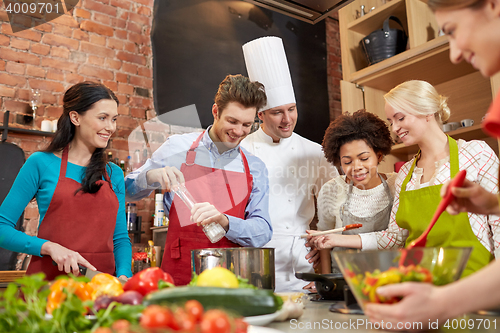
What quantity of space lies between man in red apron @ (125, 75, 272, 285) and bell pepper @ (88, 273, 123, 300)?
0.72 metres

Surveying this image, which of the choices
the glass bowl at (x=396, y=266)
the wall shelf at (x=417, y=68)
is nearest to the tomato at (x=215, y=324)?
the glass bowl at (x=396, y=266)

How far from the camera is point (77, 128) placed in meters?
1.52

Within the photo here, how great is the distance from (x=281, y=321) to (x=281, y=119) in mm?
1350

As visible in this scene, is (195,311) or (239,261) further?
(239,261)

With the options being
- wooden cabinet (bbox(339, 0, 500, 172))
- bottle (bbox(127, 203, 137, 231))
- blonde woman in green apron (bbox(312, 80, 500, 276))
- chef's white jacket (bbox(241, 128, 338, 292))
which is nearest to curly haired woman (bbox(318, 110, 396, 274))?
blonde woman in green apron (bbox(312, 80, 500, 276))

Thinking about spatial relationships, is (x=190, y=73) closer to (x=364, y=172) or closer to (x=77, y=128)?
(x=77, y=128)

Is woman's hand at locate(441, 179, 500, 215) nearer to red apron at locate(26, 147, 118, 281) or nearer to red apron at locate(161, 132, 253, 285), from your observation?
red apron at locate(161, 132, 253, 285)

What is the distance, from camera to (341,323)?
729 mm

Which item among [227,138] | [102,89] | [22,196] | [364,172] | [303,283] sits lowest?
A: [303,283]

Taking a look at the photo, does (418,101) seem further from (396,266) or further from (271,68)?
(396,266)

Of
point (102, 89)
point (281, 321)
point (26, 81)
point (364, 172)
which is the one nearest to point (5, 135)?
point (26, 81)

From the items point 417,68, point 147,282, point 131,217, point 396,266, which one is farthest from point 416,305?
point 131,217

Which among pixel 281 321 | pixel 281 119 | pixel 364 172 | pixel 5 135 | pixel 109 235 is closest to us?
pixel 281 321

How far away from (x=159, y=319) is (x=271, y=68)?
5.98 ft
